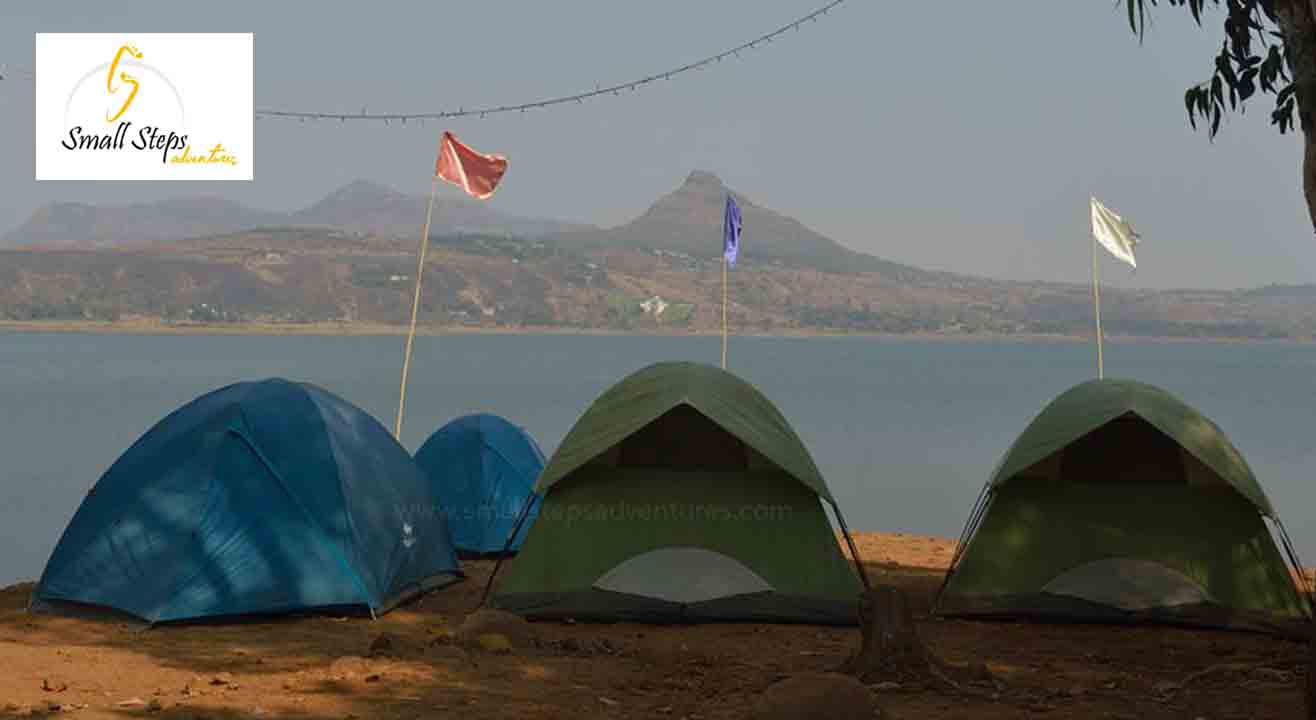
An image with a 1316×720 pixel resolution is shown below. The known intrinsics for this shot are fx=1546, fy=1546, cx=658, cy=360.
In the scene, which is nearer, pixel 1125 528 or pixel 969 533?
pixel 1125 528

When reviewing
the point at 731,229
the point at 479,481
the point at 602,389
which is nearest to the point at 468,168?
the point at 731,229

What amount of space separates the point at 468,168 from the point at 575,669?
10373 millimetres

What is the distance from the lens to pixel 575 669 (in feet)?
31.0

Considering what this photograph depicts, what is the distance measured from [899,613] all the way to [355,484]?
4582mm

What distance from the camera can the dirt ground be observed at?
838 centimetres

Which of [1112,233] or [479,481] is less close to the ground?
[1112,233]

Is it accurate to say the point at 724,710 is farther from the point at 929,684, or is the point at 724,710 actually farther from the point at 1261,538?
the point at 1261,538

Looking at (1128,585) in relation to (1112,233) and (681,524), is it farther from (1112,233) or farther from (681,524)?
(1112,233)

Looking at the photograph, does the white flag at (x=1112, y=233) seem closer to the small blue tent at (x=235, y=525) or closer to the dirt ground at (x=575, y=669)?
the dirt ground at (x=575, y=669)

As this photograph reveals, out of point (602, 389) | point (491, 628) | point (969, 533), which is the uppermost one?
point (602, 389)

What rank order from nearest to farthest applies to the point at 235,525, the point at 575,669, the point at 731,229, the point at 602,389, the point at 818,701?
1. the point at 818,701
2. the point at 575,669
3. the point at 235,525
4. the point at 731,229
5. the point at 602,389

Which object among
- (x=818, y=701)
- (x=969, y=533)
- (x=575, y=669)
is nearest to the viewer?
(x=818, y=701)

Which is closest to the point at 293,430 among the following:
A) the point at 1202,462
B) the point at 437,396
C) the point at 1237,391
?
the point at 1202,462

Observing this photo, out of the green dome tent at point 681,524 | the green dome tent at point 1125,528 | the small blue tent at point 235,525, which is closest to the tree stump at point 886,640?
the green dome tent at point 681,524
